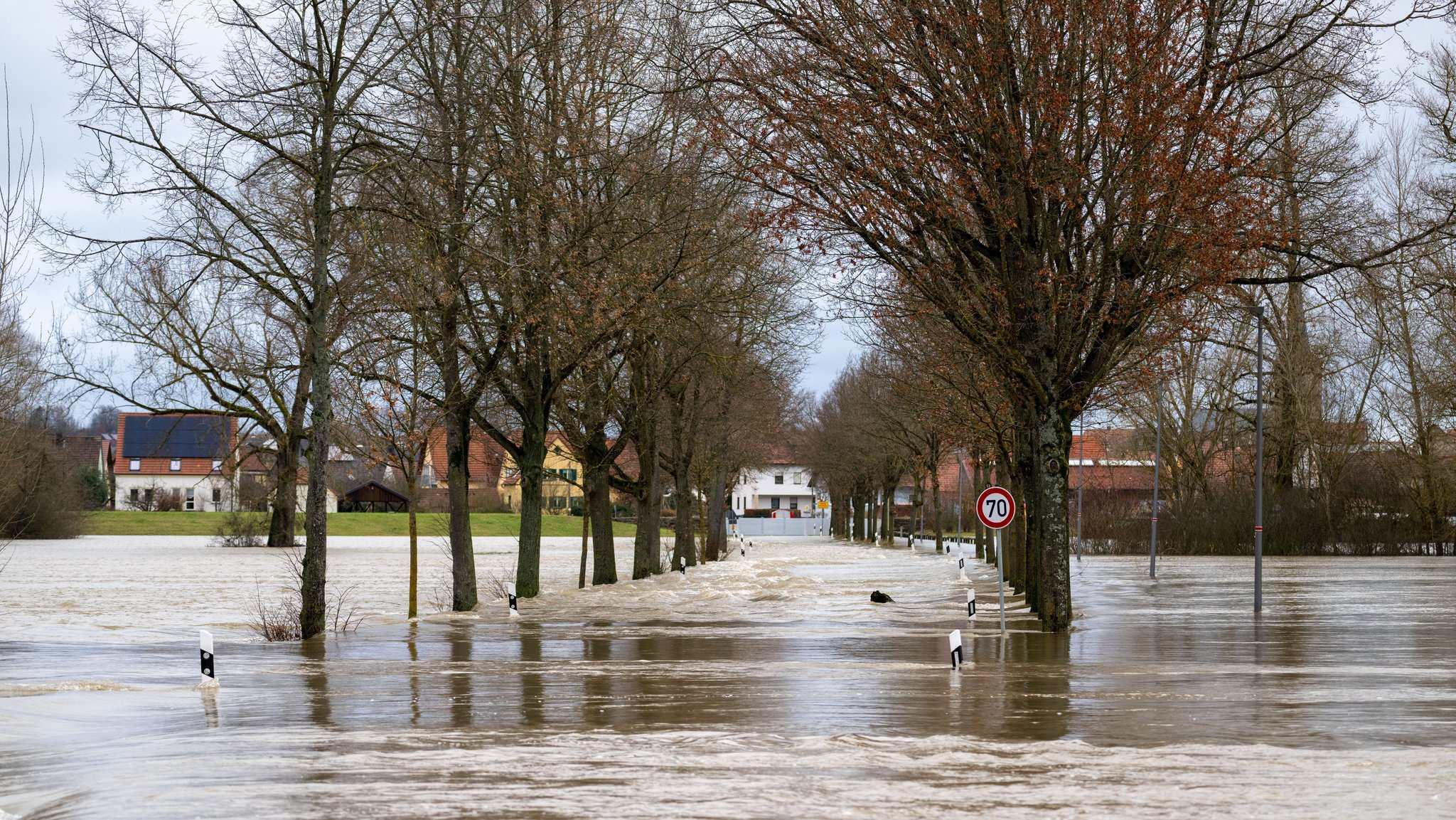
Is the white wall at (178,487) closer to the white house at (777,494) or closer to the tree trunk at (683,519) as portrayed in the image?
the white house at (777,494)

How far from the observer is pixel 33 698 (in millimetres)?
14086

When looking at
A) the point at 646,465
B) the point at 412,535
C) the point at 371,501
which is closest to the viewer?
the point at 412,535

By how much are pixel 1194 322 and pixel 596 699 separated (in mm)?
13130

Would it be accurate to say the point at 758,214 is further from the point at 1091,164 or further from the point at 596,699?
the point at 596,699

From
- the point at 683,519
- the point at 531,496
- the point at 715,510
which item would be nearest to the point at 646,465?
the point at 683,519

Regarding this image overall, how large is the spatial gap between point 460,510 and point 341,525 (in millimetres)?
79334

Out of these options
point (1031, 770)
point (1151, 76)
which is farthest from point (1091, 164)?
point (1031, 770)

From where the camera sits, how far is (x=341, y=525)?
103 metres

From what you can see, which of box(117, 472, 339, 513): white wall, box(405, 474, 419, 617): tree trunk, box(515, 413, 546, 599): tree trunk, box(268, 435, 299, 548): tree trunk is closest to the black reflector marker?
box(405, 474, 419, 617): tree trunk

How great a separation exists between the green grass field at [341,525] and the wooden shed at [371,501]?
30.6 feet

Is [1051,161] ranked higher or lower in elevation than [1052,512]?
higher

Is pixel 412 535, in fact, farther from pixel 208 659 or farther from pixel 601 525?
pixel 208 659

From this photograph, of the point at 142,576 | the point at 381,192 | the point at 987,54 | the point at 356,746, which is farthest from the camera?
the point at 142,576

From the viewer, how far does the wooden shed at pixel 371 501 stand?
123 m
